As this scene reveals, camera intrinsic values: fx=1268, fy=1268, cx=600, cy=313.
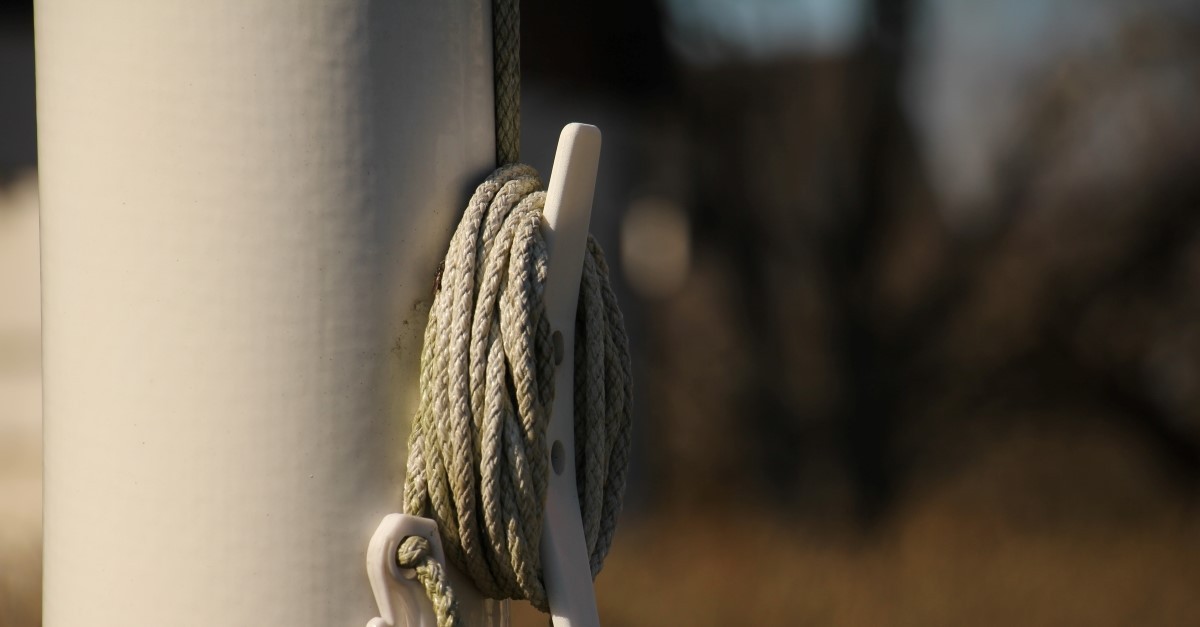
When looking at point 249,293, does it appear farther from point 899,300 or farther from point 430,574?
point 899,300

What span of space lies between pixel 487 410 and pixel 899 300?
11.8 ft

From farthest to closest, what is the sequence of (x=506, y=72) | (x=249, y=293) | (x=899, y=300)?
1. (x=899, y=300)
2. (x=506, y=72)
3. (x=249, y=293)

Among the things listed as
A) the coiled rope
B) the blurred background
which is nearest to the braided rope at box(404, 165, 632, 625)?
the coiled rope

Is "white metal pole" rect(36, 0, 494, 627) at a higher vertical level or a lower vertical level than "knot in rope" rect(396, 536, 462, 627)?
higher

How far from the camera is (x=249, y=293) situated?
32.7 inches

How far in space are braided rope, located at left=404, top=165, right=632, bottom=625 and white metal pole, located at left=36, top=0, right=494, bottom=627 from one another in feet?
0.08

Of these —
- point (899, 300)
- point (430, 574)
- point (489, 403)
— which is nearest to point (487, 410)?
point (489, 403)

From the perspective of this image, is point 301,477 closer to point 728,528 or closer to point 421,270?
point 421,270

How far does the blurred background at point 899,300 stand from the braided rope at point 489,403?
3.13m

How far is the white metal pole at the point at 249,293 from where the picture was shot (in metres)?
0.83

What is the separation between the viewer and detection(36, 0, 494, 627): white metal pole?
32.7 inches

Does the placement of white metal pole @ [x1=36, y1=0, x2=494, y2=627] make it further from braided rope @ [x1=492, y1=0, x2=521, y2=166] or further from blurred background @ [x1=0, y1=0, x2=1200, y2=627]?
blurred background @ [x1=0, y1=0, x2=1200, y2=627]

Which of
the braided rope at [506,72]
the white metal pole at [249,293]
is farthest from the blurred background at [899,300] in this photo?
the white metal pole at [249,293]

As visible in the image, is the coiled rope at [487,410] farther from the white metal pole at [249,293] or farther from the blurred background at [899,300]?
the blurred background at [899,300]
